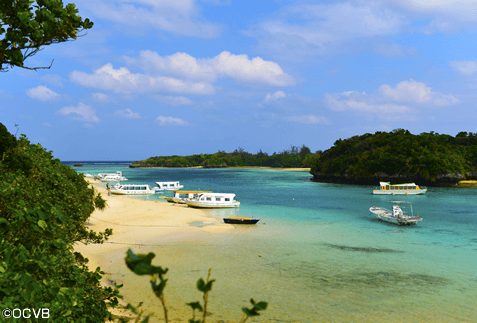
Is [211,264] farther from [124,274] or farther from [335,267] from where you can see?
[335,267]

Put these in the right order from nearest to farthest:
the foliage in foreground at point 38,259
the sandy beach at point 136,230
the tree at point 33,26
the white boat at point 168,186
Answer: the foliage in foreground at point 38,259 < the tree at point 33,26 < the sandy beach at point 136,230 < the white boat at point 168,186

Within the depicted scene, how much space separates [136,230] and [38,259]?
92.2ft

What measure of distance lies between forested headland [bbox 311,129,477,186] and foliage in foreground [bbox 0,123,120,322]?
100354mm

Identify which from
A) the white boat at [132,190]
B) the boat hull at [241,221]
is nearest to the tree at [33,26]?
the boat hull at [241,221]

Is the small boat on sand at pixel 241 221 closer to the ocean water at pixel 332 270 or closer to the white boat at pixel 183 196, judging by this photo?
the ocean water at pixel 332 270

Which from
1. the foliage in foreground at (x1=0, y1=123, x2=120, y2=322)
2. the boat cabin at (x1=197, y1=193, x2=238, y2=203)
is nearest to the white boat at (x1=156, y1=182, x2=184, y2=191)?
the boat cabin at (x1=197, y1=193, x2=238, y2=203)

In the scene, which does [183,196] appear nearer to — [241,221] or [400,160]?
[241,221]

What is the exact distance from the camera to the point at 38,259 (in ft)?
14.2

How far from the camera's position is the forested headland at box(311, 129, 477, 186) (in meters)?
91.6

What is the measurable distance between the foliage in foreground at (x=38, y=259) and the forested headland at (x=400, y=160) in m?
100

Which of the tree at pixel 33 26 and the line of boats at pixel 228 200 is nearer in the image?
the tree at pixel 33 26

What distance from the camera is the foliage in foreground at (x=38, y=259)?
3.69 meters

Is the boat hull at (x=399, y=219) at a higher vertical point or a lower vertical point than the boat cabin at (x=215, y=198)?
lower

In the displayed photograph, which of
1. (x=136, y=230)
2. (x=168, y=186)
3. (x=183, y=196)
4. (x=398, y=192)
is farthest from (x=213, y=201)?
(x=398, y=192)
